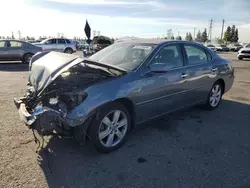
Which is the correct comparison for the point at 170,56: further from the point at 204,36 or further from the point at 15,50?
the point at 204,36

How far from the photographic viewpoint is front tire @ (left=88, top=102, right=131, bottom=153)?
2980 mm

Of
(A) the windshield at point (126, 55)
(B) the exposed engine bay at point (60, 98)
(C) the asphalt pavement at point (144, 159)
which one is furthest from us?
(A) the windshield at point (126, 55)

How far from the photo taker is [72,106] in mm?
2777

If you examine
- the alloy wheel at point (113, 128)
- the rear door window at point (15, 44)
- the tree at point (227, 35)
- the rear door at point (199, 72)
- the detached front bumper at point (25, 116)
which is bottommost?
the alloy wheel at point (113, 128)

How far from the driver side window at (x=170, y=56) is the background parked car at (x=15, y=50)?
1163 centimetres

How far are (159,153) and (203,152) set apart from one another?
656 mm

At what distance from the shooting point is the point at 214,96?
5250mm

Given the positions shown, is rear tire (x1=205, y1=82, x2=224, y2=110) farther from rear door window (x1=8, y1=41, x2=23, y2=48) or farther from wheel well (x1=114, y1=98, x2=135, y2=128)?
rear door window (x1=8, y1=41, x2=23, y2=48)

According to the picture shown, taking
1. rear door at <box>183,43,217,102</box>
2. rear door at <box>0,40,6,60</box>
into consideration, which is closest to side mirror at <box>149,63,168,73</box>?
rear door at <box>183,43,217,102</box>

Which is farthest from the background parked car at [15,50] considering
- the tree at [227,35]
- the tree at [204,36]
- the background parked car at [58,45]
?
the tree at [204,36]

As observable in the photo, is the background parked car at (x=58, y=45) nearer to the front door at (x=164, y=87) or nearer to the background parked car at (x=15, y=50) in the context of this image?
the background parked car at (x=15, y=50)

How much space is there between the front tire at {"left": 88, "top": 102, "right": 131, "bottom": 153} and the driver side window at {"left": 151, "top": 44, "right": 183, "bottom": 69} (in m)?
1.08

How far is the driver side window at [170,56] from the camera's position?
380 centimetres

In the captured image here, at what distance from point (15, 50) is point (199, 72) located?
11964mm
